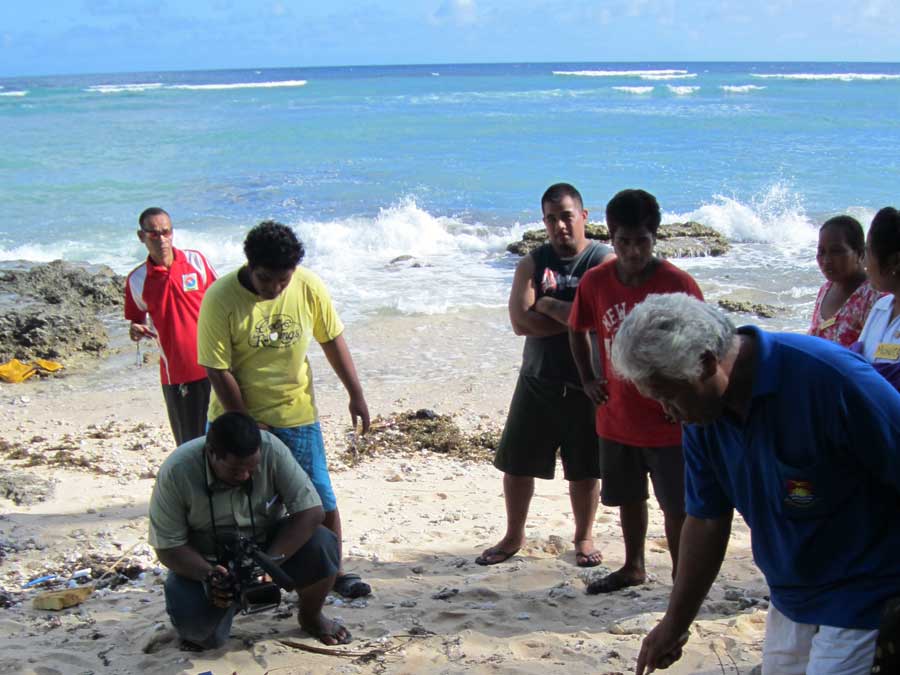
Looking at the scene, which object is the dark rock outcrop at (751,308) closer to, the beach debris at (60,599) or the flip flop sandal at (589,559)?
the flip flop sandal at (589,559)

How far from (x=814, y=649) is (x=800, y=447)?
0.54 m

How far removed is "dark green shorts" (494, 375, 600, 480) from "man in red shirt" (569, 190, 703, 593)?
349 mm

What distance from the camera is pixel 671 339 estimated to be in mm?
2107

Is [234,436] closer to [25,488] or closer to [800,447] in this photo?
[800,447]

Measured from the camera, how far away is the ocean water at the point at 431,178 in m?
14.5

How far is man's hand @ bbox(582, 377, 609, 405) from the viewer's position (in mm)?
4184

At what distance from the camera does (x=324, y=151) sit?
2994cm

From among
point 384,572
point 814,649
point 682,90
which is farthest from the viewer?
point 682,90

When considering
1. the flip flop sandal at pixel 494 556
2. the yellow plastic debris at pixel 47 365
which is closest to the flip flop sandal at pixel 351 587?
the flip flop sandal at pixel 494 556

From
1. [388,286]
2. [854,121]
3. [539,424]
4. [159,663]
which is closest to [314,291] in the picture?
[539,424]

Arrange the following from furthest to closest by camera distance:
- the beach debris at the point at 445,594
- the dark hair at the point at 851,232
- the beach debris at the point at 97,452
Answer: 1. the beach debris at the point at 97,452
2. the beach debris at the point at 445,594
3. the dark hair at the point at 851,232

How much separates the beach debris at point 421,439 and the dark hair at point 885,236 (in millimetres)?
3776

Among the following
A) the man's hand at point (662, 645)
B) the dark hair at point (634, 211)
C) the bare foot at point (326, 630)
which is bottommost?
the bare foot at point (326, 630)

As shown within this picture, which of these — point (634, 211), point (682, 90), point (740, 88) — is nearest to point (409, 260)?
point (634, 211)
